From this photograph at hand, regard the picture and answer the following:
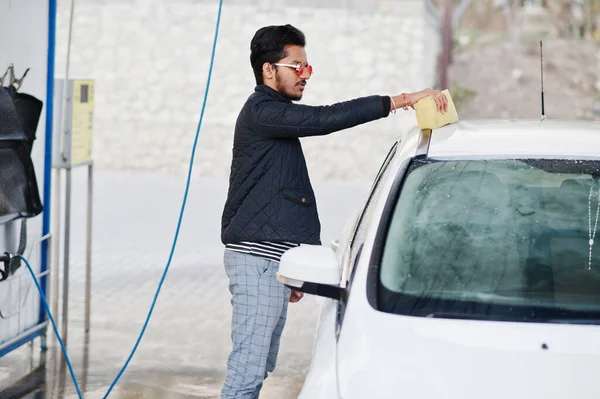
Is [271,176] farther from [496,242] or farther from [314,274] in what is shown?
[496,242]

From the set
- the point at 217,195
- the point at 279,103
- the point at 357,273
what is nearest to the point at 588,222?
the point at 357,273

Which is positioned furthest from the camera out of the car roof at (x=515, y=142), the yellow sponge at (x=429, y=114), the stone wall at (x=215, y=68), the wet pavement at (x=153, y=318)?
the stone wall at (x=215, y=68)

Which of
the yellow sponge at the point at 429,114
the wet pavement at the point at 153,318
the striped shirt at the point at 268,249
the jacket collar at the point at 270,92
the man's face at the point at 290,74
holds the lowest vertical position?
the wet pavement at the point at 153,318

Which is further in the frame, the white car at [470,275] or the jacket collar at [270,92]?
the jacket collar at [270,92]

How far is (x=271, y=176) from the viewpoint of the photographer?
428 cm

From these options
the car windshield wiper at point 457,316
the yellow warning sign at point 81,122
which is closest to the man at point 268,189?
the car windshield wiper at point 457,316

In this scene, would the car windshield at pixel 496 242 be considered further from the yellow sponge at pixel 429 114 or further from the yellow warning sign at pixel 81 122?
the yellow warning sign at pixel 81 122

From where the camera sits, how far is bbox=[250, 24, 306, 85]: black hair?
4.34 meters

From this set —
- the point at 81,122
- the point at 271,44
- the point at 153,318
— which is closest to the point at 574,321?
the point at 271,44

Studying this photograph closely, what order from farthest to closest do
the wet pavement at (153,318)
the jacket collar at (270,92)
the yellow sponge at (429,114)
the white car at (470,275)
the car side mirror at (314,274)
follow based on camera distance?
the wet pavement at (153,318)
the jacket collar at (270,92)
the yellow sponge at (429,114)
the car side mirror at (314,274)
the white car at (470,275)

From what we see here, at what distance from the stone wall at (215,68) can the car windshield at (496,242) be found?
44.5 ft

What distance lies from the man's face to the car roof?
0.57 metres

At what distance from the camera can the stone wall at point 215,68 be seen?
683 inches

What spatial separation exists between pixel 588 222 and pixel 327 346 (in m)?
1.05
